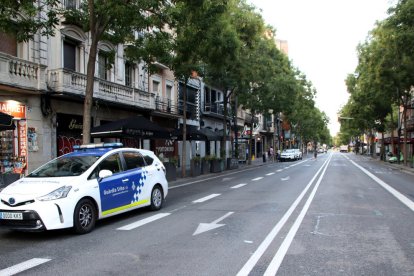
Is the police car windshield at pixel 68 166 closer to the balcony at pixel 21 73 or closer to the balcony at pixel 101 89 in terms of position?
the balcony at pixel 21 73

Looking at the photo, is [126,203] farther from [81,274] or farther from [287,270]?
[287,270]

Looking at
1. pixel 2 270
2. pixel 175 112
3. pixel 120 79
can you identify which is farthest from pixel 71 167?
pixel 175 112

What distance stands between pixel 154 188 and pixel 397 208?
624cm

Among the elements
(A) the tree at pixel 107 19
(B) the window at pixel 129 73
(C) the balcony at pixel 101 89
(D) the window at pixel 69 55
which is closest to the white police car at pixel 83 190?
(A) the tree at pixel 107 19

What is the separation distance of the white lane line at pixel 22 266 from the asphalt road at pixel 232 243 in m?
0.01

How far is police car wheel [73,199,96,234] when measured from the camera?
25.9 feet

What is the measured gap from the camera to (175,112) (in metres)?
32.2

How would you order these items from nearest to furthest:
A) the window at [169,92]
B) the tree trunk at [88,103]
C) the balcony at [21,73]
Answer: the tree trunk at [88,103] < the balcony at [21,73] < the window at [169,92]

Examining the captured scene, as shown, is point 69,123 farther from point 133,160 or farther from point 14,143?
point 133,160

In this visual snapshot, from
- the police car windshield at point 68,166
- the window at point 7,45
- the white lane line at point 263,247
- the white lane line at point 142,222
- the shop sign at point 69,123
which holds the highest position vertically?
the window at point 7,45

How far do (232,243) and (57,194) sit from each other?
3.17 metres

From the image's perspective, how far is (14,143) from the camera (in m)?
17.4

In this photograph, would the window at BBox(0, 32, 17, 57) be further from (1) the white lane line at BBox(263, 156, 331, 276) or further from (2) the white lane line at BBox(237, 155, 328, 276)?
(1) the white lane line at BBox(263, 156, 331, 276)

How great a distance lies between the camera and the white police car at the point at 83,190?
7496 mm
